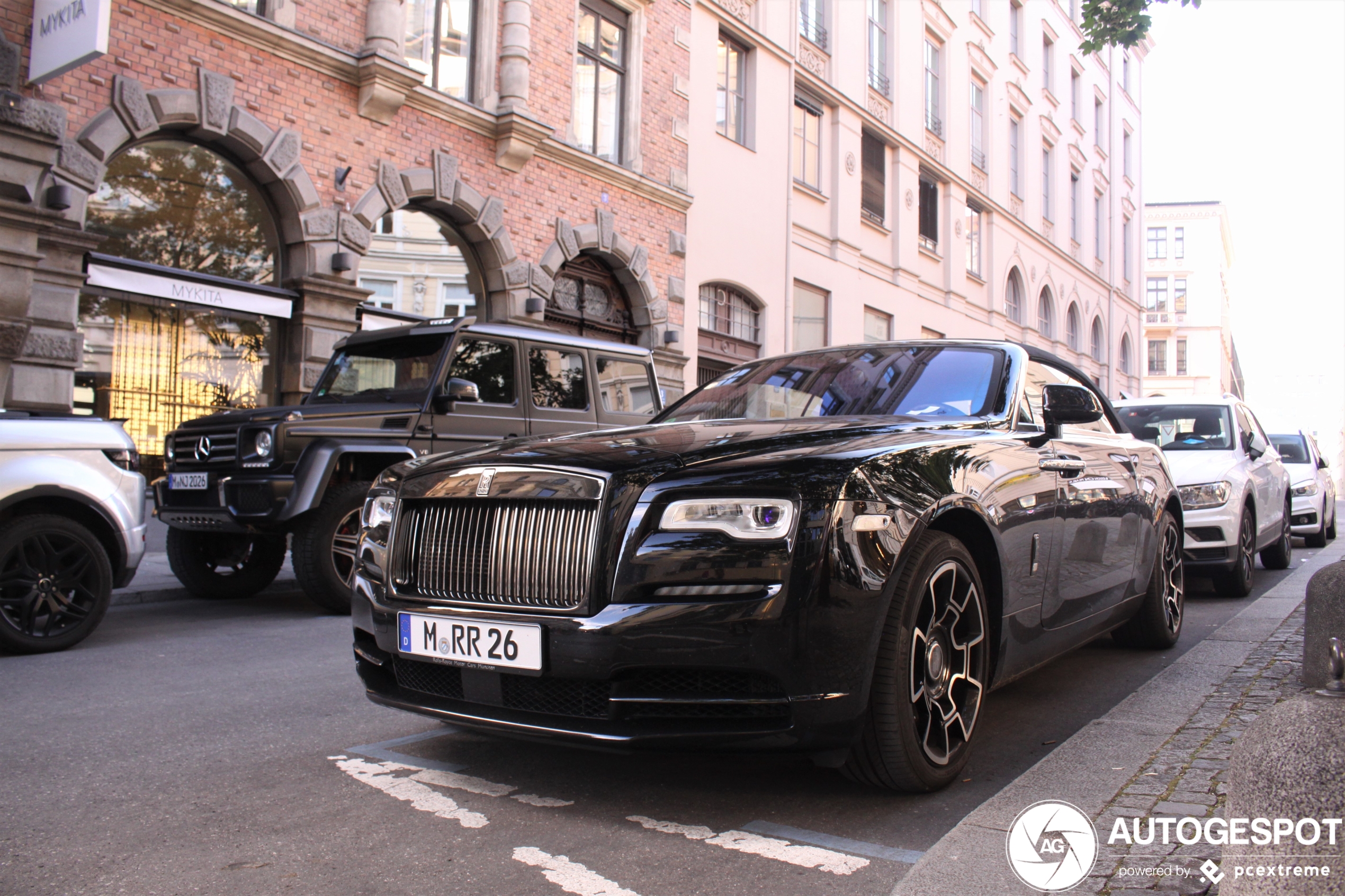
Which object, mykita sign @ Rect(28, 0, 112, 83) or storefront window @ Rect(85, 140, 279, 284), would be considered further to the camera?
storefront window @ Rect(85, 140, 279, 284)

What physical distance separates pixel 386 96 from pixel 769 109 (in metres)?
8.89

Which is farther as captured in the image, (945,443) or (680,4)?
(680,4)

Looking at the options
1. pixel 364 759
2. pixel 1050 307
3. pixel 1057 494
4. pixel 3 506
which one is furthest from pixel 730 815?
pixel 1050 307

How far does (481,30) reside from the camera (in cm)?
1434

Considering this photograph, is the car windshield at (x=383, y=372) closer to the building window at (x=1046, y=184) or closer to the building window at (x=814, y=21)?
the building window at (x=814, y=21)

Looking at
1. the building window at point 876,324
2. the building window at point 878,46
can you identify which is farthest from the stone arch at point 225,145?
the building window at point 878,46

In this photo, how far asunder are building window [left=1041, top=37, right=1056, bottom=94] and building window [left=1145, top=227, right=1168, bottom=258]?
42.1 metres

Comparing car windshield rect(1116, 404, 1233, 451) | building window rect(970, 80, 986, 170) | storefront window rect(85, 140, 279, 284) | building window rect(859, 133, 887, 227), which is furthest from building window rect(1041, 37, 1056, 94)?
storefront window rect(85, 140, 279, 284)

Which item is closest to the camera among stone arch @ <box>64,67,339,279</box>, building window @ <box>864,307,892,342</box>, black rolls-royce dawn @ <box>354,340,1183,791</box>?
black rolls-royce dawn @ <box>354,340,1183,791</box>

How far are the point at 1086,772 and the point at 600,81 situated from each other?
49.3ft

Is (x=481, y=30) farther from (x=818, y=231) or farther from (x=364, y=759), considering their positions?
(x=364, y=759)

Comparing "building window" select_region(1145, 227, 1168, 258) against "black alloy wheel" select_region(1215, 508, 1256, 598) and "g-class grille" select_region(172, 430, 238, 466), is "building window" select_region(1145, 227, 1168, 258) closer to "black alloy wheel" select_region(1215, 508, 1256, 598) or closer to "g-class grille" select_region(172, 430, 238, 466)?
"black alloy wheel" select_region(1215, 508, 1256, 598)

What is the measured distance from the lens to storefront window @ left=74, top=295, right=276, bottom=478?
426 inches

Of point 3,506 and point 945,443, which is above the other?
point 945,443
